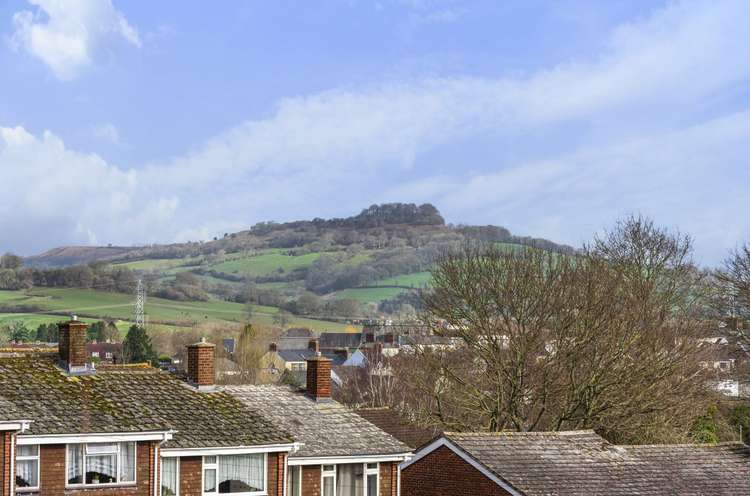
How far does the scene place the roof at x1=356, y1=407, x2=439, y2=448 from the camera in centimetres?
5278

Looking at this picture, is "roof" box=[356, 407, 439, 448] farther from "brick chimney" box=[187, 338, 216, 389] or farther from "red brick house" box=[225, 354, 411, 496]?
"brick chimney" box=[187, 338, 216, 389]

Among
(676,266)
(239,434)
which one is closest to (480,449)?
(239,434)

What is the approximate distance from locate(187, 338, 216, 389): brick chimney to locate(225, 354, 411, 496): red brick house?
129 cm

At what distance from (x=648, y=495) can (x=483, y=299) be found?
905 inches

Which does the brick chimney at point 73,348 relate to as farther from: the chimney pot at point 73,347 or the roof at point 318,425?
the roof at point 318,425

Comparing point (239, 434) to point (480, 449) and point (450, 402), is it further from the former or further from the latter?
point (450, 402)

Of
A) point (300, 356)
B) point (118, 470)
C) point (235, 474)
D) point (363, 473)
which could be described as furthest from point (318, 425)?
point (300, 356)

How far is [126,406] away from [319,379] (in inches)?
343

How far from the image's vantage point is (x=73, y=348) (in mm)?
35812

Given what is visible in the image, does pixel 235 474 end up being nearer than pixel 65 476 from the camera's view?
No

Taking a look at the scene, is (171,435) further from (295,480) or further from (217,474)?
(295,480)

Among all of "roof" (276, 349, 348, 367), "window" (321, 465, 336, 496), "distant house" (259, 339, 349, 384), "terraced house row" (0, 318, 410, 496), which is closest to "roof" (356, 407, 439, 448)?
"terraced house row" (0, 318, 410, 496)

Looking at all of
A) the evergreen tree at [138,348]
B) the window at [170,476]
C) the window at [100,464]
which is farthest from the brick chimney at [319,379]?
the evergreen tree at [138,348]

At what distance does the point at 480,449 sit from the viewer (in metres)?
39.0
